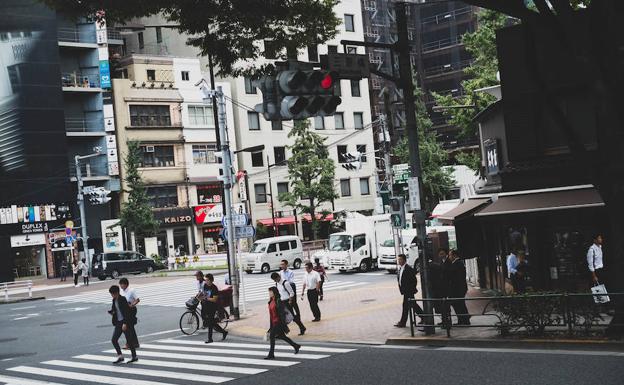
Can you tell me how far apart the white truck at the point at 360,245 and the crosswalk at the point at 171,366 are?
20.0 meters

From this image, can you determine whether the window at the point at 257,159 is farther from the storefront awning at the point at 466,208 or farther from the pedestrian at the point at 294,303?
the pedestrian at the point at 294,303

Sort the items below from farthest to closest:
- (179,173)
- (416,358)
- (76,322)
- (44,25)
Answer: (179,173)
(44,25)
(76,322)
(416,358)

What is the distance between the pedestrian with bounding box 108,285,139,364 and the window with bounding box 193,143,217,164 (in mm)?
45093

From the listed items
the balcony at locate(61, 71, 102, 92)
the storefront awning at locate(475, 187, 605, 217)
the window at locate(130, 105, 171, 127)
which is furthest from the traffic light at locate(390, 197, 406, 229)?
the balcony at locate(61, 71, 102, 92)

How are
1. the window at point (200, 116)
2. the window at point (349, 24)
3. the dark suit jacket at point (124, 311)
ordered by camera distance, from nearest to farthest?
the dark suit jacket at point (124, 311) < the window at point (200, 116) < the window at point (349, 24)

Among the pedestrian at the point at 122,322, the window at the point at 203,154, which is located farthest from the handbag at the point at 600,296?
the window at the point at 203,154

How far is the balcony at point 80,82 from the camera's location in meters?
56.9

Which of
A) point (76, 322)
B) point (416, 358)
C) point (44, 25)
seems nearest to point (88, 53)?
point (44, 25)

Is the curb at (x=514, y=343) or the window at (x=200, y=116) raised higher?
the window at (x=200, y=116)

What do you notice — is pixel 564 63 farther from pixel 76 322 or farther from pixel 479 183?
pixel 76 322

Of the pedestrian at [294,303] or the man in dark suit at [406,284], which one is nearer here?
the man in dark suit at [406,284]

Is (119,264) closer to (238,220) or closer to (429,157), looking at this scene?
(429,157)

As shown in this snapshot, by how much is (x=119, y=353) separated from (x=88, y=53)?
47956 mm

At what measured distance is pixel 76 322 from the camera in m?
24.8
